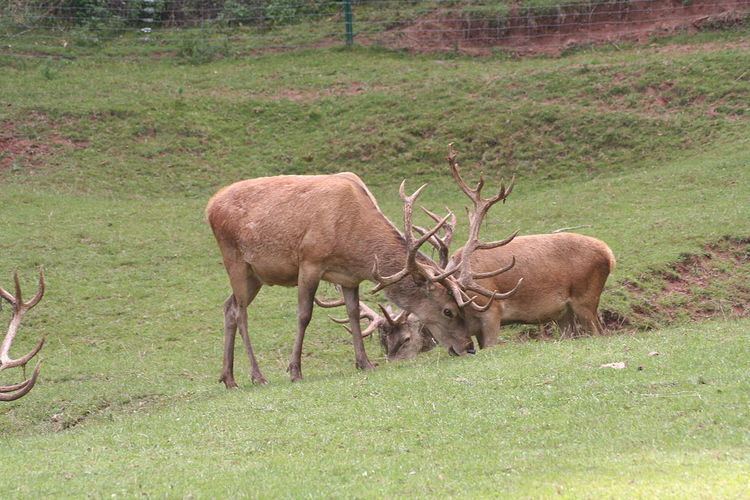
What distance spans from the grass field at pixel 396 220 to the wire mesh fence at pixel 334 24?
98 centimetres

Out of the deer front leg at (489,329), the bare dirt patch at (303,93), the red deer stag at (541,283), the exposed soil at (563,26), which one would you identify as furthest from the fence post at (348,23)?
the deer front leg at (489,329)

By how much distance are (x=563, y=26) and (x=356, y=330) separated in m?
22.2

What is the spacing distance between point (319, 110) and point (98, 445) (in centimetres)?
2060

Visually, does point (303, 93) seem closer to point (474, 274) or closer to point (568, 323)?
point (568, 323)

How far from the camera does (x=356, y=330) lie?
14.0m

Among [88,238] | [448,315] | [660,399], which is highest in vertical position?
[660,399]

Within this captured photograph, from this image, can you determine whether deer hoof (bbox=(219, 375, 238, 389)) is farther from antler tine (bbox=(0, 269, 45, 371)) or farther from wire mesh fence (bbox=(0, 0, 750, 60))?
wire mesh fence (bbox=(0, 0, 750, 60))

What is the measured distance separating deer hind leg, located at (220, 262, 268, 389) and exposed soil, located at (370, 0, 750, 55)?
20.7 m

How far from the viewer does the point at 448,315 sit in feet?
46.0

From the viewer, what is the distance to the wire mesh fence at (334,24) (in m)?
33.3

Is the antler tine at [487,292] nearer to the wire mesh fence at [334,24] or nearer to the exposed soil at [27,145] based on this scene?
the exposed soil at [27,145]

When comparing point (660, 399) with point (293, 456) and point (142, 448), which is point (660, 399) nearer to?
point (293, 456)

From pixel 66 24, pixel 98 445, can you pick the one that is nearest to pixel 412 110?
pixel 66 24

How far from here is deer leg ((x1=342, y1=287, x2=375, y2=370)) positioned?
13.8 m
